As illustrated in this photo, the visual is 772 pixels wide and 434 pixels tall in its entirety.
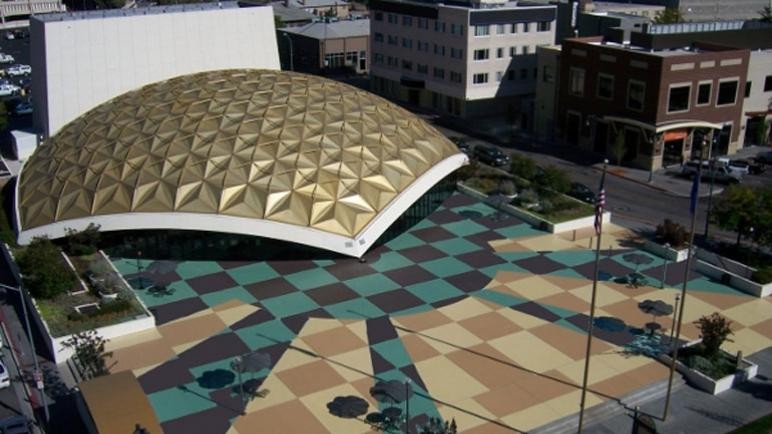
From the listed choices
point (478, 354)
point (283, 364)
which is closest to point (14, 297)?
point (283, 364)

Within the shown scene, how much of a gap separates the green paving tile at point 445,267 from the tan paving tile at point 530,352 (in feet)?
24.8

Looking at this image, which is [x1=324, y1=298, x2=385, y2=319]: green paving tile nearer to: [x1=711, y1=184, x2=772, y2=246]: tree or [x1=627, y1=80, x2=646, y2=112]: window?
[x1=711, y1=184, x2=772, y2=246]: tree

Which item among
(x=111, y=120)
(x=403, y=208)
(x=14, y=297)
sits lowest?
(x=14, y=297)

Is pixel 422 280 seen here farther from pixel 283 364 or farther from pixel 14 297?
pixel 14 297

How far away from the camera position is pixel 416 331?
38.5 metres

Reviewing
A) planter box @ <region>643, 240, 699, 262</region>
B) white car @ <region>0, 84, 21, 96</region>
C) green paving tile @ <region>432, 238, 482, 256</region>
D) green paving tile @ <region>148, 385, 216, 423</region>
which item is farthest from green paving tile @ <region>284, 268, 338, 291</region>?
white car @ <region>0, 84, 21, 96</region>

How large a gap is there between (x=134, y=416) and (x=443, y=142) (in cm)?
3131

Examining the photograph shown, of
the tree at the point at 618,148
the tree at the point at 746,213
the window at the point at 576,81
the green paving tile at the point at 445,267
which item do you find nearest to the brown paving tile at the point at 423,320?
the green paving tile at the point at 445,267

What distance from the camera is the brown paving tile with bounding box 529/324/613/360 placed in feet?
121

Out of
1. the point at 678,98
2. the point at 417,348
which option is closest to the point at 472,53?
the point at 678,98

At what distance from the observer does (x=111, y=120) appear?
50875 millimetres

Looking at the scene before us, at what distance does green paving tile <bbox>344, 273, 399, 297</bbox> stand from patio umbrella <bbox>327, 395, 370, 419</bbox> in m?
11.1

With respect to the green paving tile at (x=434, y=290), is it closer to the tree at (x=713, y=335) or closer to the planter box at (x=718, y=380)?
the planter box at (x=718, y=380)

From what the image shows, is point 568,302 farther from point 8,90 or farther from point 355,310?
point 8,90
